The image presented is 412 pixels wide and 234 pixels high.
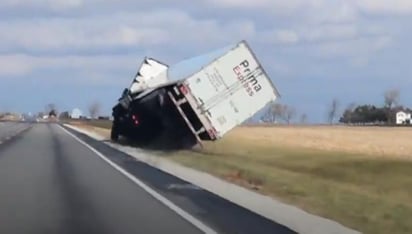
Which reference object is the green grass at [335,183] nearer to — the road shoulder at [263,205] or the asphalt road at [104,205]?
the road shoulder at [263,205]

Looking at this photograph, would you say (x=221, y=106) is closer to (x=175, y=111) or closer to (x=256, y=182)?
(x=175, y=111)

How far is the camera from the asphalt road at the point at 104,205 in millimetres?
15086

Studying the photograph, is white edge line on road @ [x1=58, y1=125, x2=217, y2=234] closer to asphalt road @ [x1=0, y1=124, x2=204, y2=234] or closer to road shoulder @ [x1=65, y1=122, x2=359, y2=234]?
asphalt road @ [x1=0, y1=124, x2=204, y2=234]

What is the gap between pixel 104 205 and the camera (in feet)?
61.7

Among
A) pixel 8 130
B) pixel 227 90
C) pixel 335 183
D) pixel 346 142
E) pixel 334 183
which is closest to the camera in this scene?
pixel 334 183

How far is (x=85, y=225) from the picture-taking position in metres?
15.2

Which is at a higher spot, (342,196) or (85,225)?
(85,225)

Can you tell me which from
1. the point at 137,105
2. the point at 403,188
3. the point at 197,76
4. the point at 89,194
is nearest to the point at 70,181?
the point at 89,194

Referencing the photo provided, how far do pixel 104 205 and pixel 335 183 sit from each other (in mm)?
10156

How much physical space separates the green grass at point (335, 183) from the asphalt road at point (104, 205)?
1.71m

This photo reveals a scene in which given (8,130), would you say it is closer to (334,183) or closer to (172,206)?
(334,183)

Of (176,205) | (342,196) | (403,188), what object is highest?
(176,205)

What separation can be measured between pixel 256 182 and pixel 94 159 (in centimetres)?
1256

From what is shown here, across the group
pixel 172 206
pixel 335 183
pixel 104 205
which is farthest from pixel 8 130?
pixel 172 206
